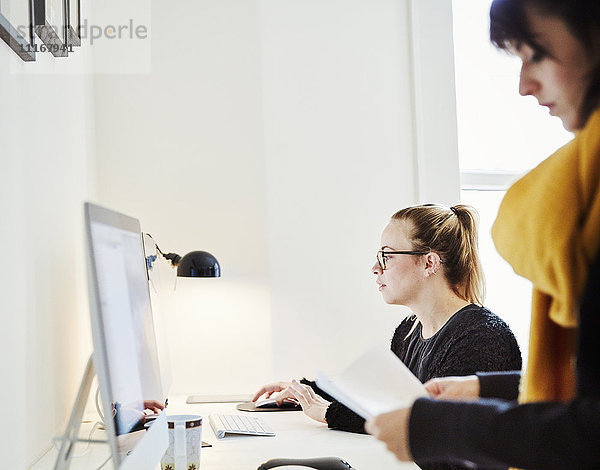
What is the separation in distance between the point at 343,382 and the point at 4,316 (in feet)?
2.29

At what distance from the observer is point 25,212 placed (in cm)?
143

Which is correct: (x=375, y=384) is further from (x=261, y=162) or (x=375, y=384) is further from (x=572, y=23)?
(x=261, y=162)

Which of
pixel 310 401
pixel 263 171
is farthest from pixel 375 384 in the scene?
pixel 263 171

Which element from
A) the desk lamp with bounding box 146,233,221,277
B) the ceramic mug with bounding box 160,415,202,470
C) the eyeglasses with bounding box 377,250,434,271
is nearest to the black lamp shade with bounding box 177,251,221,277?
the desk lamp with bounding box 146,233,221,277

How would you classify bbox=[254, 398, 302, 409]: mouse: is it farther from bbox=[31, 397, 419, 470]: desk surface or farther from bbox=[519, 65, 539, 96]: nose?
bbox=[519, 65, 539, 96]: nose

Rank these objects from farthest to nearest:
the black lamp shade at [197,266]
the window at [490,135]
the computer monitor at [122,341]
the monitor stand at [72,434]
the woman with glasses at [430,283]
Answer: the window at [490,135] → the black lamp shade at [197,266] → the woman with glasses at [430,283] → the monitor stand at [72,434] → the computer monitor at [122,341]

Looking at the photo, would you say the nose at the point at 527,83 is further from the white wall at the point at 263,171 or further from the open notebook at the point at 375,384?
the white wall at the point at 263,171

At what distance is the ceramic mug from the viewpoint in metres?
1.38

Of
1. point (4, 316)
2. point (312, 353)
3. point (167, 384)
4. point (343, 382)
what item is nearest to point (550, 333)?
point (343, 382)

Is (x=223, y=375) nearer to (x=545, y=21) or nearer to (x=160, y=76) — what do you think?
(x=160, y=76)

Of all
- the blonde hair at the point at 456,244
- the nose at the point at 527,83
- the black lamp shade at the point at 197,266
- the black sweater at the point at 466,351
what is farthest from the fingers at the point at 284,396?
the nose at the point at 527,83

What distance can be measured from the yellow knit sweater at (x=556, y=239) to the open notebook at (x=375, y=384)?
170 mm

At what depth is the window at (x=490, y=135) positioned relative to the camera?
2822 millimetres

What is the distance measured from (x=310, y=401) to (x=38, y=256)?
0.90 metres
